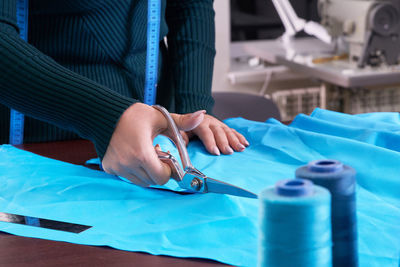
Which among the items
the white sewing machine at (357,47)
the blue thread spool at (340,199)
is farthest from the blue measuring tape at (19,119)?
the white sewing machine at (357,47)

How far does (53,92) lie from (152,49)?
38 cm

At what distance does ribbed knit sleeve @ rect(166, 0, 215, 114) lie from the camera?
1100 millimetres

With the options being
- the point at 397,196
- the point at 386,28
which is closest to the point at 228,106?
the point at 397,196

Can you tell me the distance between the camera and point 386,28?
2.21 meters

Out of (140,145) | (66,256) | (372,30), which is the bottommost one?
(66,256)

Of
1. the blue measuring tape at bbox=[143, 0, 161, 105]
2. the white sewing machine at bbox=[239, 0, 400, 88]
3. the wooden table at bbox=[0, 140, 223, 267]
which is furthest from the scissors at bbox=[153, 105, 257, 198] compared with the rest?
the white sewing machine at bbox=[239, 0, 400, 88]

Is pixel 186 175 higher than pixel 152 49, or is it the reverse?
pixel 152 49

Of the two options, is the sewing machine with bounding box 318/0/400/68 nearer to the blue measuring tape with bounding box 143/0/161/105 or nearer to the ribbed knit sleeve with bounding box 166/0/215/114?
the ribbed knit sleeve with bounding box 166/0/215/114

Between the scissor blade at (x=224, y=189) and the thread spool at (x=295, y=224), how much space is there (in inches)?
8.4

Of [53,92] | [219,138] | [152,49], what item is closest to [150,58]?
[152,49]

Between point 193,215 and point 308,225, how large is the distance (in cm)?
29

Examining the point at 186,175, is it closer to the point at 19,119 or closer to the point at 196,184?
the point at 196,184

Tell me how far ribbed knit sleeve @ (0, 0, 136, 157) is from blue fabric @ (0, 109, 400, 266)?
0.29ft

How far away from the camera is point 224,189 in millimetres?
637
